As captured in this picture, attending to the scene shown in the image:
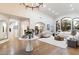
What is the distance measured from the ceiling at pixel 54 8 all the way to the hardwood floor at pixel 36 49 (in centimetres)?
85

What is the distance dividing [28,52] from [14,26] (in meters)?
0.81

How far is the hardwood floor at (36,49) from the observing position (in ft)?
8.03

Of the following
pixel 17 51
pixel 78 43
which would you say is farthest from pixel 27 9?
pixel 78 43

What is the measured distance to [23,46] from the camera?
254cm

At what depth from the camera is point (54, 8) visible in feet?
8.37

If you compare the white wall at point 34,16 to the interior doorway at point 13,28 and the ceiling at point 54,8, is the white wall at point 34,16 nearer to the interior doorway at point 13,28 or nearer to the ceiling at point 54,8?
the ceiling at point 54,8

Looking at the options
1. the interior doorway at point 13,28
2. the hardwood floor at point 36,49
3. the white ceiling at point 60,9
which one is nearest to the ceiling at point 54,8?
the white ceiling at point 60,9

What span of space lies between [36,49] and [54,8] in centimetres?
124

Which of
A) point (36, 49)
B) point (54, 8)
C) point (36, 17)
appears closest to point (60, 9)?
point (54, 8)

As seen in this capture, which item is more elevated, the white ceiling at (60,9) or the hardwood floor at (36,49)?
the white ceiling at (60,9)

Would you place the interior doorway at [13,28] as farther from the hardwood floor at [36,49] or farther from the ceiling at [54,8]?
the ceiling at [54,8]

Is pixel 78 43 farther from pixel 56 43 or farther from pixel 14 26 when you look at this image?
pixel 14 26

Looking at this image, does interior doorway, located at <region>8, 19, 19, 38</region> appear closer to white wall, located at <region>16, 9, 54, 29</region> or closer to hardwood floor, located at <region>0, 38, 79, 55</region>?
hardwood floor, located at <region>0, 38, 79, 55</region>

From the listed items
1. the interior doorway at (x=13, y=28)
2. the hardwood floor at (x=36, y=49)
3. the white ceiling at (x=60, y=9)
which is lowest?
the hardwood floor at (x=36, y=49)
